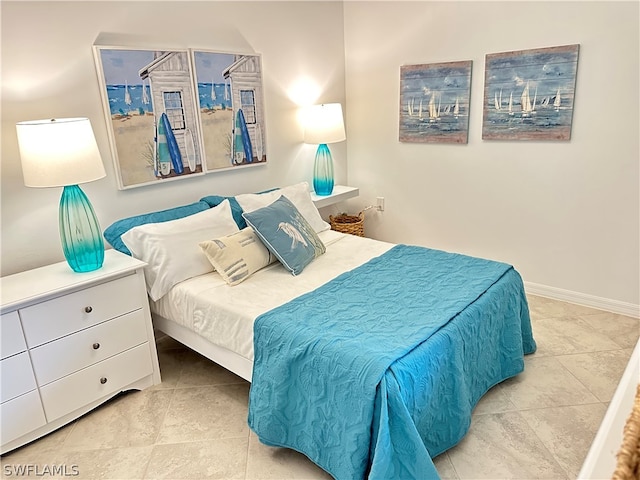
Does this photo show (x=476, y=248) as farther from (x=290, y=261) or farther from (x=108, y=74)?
(x=108, y=74)

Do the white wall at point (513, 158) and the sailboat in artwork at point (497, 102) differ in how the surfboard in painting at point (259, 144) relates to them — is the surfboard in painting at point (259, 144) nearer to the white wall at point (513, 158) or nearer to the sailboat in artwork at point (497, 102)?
the white wall at point (513, 158)

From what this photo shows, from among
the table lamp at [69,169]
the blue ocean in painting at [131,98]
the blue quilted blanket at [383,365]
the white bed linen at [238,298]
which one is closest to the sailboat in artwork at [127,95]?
the blue ocean in painting at [131,98]

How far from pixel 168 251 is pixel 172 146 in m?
0.79

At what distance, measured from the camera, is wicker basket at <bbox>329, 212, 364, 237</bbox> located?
152 inches

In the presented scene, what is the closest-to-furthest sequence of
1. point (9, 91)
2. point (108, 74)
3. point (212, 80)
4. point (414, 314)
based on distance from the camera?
point (414, 314)
point (9, 91)
point (108, 74)
point (212, 80)

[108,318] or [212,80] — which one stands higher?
[212,80]

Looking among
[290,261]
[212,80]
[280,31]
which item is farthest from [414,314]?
[280,31]

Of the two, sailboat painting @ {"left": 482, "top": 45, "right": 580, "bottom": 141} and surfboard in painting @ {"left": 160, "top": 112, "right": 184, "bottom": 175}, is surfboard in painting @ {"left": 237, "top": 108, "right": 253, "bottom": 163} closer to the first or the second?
surfboard in painting @ {"left": 160, "top": 112, "right": 184, "bottom": 175}

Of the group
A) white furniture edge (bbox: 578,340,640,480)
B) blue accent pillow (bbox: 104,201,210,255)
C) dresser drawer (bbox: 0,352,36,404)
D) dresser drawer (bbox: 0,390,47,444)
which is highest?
blue accent pillow (bbox: 104,201,210,255)

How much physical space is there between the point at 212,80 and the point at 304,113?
34.6 inches

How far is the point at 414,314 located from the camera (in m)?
1.95

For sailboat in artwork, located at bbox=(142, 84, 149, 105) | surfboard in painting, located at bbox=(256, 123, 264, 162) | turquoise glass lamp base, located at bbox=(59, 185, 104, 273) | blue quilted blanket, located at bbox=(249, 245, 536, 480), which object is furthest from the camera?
surfboard in painting, located at bbox=(256, 123, 264, 162)

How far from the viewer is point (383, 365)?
158cm

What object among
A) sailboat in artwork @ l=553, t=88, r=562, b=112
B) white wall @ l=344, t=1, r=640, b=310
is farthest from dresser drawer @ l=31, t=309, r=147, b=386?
sailboat in artwork @ l=553, t=88, r=562, b=112
